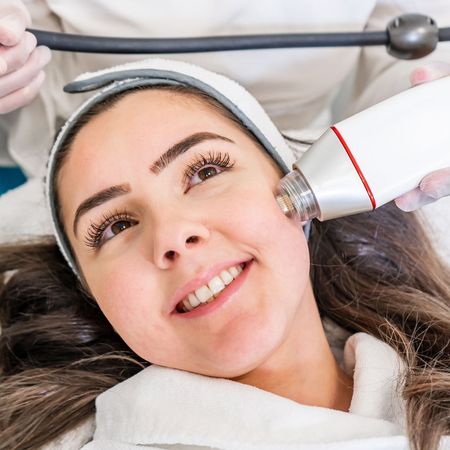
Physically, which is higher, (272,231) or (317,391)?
(272,231)

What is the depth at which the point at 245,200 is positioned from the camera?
40.9 inches

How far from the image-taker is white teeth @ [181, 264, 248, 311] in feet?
3.33

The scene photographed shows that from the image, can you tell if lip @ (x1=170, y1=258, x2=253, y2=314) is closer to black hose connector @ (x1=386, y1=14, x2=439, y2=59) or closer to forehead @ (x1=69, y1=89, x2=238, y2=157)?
forehead @ (x1=69, y1=89, x2=238, y2=157)

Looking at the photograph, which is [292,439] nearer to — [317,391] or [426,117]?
[317,391]

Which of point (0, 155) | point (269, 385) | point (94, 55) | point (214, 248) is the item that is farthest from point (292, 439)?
point (0, 155)

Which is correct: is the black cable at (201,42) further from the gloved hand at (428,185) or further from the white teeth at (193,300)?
the white teeth at (193,300)

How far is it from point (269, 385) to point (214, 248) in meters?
0.26

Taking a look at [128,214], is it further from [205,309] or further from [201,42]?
[201,42]

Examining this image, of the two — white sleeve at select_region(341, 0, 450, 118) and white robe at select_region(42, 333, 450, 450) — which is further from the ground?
white sleeve at select_region(341, 0, 450, 118)

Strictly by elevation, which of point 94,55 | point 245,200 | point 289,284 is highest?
point 94,55

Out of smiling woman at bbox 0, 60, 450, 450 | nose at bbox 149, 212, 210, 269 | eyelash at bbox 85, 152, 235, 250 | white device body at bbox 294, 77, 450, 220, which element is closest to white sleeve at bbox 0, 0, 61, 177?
smiling woman at bbox 0, 60, 450, 450

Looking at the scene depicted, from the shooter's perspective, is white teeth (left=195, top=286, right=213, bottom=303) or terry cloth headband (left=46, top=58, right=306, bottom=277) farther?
terry cloth headband (left=46, top=58, right=306, bottom=277)

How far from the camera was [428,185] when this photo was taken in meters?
0.98

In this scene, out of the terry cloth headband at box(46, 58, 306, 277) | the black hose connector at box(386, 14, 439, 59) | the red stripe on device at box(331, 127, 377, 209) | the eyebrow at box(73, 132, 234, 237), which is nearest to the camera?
the red stripe on device at box(331, 127, 377, 209)
